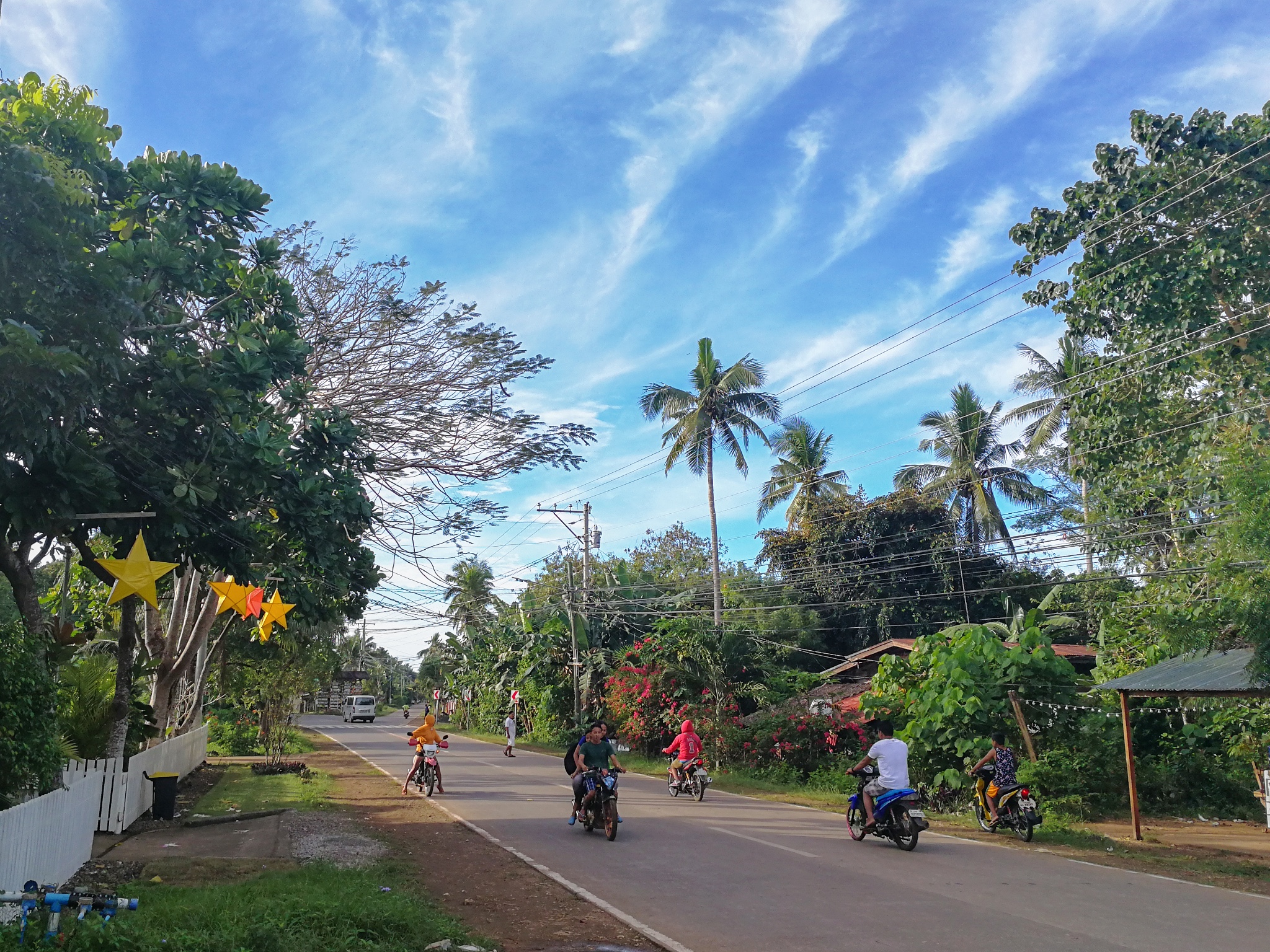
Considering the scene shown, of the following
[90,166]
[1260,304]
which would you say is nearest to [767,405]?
[1260,304]

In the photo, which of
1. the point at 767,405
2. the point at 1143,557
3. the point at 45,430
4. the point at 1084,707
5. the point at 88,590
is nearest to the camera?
the point at 45,430

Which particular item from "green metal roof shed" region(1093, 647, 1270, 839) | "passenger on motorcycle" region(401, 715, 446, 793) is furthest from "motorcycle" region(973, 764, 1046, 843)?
"passenger on motorcycle" region(401, 715, 446, 793)

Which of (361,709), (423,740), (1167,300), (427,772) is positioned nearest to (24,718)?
(423,740)

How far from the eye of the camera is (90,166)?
33.7ft

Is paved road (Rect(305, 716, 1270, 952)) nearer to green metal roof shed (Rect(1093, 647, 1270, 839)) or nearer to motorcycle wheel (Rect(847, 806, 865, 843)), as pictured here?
motorcycle wheel (Rect(847, 806, 865, 843))

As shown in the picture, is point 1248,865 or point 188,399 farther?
point 1248,865

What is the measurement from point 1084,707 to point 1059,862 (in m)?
6.01

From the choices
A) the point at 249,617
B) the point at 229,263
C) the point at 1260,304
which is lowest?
the point at 249,617

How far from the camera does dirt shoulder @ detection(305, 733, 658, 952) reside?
7820 mm

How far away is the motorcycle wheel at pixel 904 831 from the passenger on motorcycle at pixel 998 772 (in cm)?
242

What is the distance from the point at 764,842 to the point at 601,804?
229 centimetres

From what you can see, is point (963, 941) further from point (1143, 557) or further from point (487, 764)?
point (487, 764)

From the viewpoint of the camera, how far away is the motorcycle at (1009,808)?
13.3 metres

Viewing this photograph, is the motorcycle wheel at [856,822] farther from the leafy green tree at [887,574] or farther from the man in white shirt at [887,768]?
the leafy green tree at [887,574]
